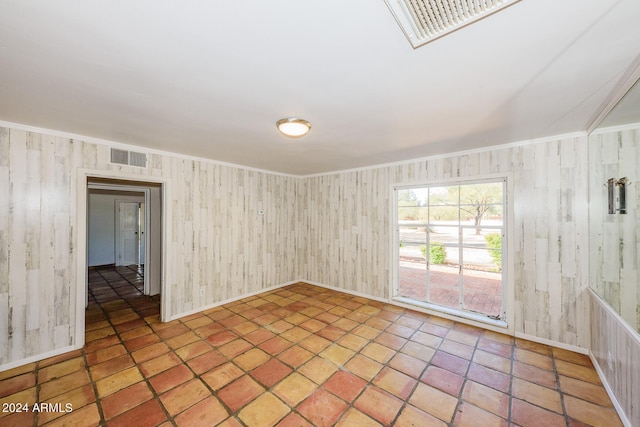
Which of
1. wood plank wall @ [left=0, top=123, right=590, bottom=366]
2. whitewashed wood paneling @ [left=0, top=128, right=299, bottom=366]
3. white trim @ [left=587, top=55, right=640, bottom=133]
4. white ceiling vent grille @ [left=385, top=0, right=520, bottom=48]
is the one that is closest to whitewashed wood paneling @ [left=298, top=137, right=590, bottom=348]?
wood plank wall @ [left=0, top=123, right=590, bottom=366]

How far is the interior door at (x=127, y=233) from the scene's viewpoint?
7.61 metres

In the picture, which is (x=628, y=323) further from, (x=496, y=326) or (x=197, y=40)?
(x=197, y=40)

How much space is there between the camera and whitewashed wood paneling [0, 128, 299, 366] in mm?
2535

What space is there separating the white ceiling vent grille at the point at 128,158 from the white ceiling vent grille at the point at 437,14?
145 inches

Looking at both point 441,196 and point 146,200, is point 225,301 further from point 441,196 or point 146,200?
point 441,196

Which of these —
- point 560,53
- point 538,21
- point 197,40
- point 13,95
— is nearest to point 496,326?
point 560,53

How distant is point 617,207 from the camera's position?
90.0 inches

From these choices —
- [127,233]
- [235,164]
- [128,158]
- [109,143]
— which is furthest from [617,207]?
[127,233]

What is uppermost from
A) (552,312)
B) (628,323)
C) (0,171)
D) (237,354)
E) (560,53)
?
(560,53)

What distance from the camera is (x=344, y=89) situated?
182 cm

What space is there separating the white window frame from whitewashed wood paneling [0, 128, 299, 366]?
2.72m

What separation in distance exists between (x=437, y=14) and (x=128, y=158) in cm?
385

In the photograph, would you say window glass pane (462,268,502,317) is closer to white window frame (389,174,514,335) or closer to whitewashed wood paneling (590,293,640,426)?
white window frame (389,174,514,335)

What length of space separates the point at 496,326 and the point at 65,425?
181 inches
